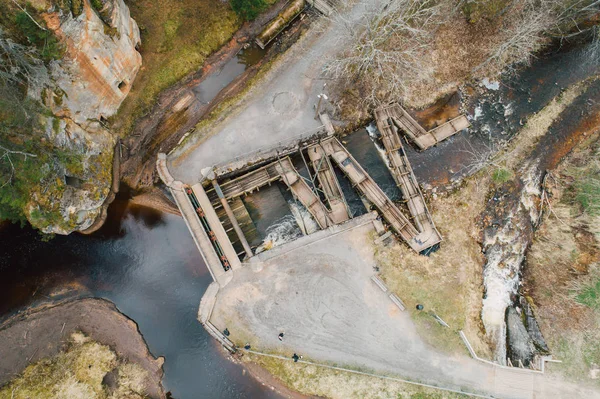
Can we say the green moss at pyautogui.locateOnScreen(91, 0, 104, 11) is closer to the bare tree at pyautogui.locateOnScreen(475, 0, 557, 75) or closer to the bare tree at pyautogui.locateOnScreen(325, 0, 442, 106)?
the bare tree at pyautogui.locateOnScreen(325, 0, 442, 106)

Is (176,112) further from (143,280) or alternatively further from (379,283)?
(379,283)

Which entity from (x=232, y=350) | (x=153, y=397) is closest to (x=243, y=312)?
(x=232, y=350)

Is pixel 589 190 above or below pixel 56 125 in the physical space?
below

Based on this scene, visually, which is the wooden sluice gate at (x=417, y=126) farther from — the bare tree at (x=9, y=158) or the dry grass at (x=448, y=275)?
the bare tree at (x=9, y=158)

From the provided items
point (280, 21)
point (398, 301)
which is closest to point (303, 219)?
point (398, 301)

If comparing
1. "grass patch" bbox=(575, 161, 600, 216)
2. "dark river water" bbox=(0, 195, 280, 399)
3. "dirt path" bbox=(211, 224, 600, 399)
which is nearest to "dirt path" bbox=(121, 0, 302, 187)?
"dark river water" bbox=(0, 195, 280, 399)

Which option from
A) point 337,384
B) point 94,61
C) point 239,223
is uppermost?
point 94,61

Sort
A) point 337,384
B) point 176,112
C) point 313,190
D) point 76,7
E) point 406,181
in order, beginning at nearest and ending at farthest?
point 76,7
point 337,384
point 406,181
point 313,190
point 176,112
